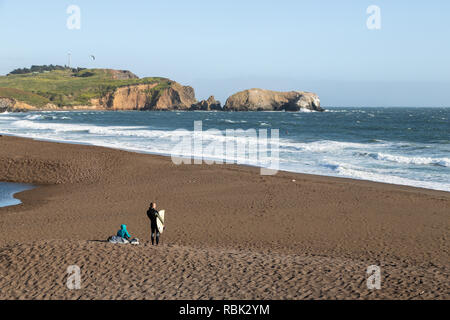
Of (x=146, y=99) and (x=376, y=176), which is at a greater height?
(x=146, y=99)

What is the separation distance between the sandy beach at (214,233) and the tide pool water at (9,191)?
0.47m

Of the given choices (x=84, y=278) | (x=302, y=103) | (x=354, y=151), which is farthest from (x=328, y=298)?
(x=302, y=103)

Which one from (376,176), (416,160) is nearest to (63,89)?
(416,160)

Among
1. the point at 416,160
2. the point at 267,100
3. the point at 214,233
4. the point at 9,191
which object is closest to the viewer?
the point at 214,233

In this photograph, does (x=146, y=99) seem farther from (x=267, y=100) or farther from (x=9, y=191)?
(x=9, y=191)

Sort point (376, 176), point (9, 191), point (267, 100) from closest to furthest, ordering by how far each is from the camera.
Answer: point (9, 191) < point (376, 176) < point (267, 100)

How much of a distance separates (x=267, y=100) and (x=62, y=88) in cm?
7633

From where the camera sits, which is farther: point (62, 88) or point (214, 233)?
point (62, 88)

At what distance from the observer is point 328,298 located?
22.7 feet

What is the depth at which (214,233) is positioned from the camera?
483 inches

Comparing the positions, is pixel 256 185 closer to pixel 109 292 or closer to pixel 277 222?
pixel 277 222

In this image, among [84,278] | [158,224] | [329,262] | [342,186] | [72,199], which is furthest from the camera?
[342,186]

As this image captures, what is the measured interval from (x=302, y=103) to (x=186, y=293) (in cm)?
13197

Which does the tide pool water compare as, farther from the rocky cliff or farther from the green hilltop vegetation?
the rocky cliff
